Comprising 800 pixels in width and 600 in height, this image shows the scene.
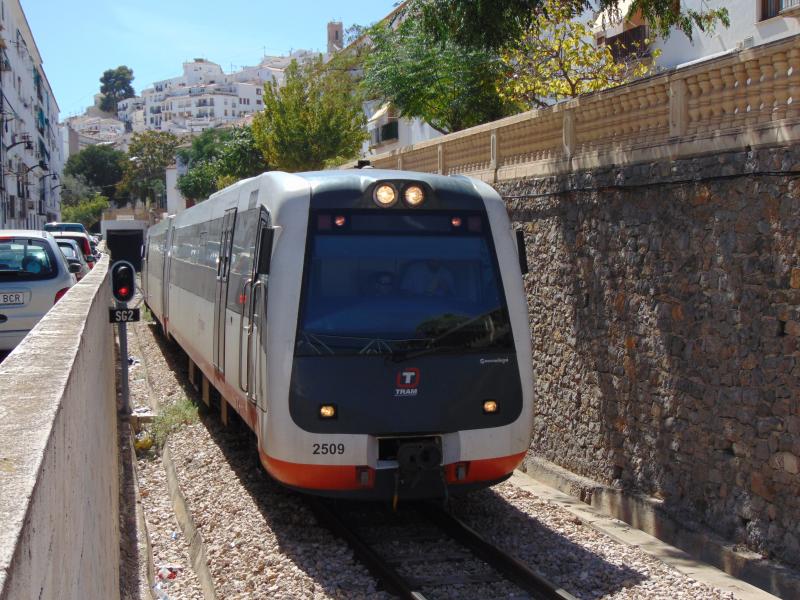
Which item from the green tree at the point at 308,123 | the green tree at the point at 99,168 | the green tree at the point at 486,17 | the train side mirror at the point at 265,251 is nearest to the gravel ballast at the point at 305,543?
the train side mirror at the point at 265,251

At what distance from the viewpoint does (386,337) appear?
729cm

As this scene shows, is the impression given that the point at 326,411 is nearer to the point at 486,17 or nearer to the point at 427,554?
the point at 427,554

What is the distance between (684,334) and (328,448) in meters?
3.08

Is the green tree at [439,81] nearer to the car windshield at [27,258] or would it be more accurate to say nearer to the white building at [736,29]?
the white building at [736,29]

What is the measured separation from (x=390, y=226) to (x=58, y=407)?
464 centimetres

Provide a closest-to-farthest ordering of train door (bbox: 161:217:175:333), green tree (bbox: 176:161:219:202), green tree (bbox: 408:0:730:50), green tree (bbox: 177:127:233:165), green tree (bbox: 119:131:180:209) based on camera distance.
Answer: green tree (bbox: 408:0:730:50) → train door (bbox: 161:217:175:333) → green tree (bbox: 176:161:219:202) → green tree (bbox: 177:127:233:165) → green tree (bbox: 119:131:180:209)

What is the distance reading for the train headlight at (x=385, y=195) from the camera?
25.0 feet

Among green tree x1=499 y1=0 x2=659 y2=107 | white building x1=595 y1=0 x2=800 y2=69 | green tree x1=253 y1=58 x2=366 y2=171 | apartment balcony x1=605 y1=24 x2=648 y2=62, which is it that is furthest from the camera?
green tree x1=253 y1=58 x2=366 y2=171

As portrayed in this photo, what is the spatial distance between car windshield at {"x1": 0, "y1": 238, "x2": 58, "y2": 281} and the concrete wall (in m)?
6.71

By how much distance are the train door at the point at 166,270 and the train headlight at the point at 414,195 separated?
1070 centimetres

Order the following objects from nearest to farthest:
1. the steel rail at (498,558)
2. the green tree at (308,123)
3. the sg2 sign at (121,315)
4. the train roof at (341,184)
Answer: the steel rail at (498,558) < the train roof at (341,184) < the sg2 sign at (121,315) < the green tree at (308,123)

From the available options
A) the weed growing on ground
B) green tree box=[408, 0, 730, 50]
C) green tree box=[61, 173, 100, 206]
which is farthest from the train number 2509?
green tree box=[61, 173, 100, 206]

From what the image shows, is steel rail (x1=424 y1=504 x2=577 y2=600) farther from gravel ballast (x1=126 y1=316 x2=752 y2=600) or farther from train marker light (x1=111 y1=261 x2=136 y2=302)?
train marker light (x1=111 y1=261 x2=136 y2=302)

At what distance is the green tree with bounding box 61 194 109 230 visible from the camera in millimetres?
93875
